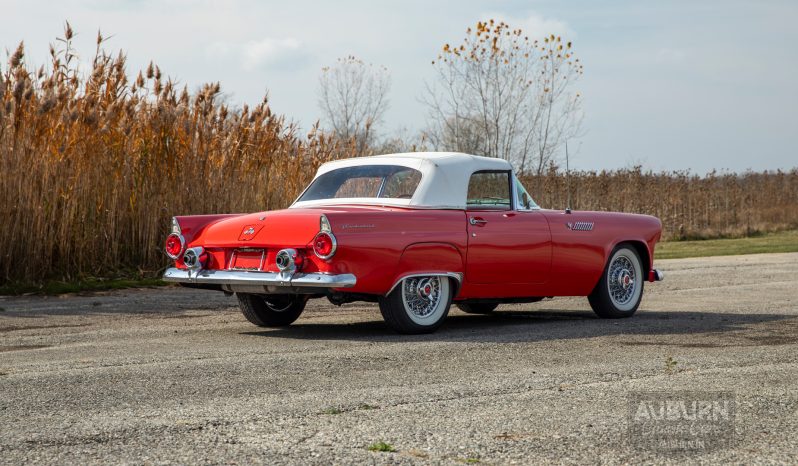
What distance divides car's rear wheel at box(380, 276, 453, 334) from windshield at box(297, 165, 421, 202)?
0.77 meters

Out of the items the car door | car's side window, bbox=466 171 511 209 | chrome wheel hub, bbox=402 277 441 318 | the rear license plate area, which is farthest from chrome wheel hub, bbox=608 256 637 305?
the rear license plate area

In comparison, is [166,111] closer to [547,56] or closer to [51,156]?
[51,156]

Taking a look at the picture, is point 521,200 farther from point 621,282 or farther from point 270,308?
point 270,308

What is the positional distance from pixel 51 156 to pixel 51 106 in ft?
1.92

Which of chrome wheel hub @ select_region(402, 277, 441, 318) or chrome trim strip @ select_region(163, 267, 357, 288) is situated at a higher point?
chrome trim strip @ select_region(163, 267, 357, 288)

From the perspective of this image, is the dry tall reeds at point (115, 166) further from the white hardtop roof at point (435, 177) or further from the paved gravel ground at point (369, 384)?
the white hardtop roof at point (435, 177)

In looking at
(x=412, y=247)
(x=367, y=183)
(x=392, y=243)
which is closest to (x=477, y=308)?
(x=367, y=183)

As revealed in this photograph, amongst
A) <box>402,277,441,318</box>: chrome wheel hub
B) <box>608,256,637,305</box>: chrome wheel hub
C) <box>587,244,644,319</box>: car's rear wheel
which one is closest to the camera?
<box>402,277,441,318</box>: chrome wheel hub

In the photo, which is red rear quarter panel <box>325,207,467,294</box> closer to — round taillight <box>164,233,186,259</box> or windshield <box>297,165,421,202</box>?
windshield <box>297,165,421,202</box>

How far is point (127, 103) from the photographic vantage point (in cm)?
1387

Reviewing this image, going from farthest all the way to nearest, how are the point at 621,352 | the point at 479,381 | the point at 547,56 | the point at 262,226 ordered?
the point at 547,56 → the point at 262,226 → the point at 621,352 → the point at 479,381

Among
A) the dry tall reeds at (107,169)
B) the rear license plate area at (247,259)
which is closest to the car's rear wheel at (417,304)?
the rear license plate area at (247,259)

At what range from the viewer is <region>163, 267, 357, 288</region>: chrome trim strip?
25.0 feet

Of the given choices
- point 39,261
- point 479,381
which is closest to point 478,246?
point 479,381
